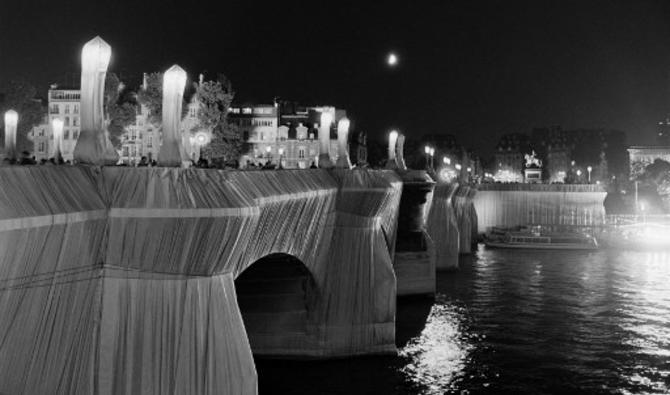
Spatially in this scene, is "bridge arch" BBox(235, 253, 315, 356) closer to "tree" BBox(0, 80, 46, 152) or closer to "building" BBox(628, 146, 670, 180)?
"tree" BBox(0, 80, 46, 152)

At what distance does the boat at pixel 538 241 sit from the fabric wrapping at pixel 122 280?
7986 cm

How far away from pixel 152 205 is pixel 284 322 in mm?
15522

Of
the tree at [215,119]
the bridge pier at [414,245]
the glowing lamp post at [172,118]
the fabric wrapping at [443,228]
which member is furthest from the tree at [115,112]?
the glowing lamp post at [172,118]

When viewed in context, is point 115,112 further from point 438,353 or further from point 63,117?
point 438,353

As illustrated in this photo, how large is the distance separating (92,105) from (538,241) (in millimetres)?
85958

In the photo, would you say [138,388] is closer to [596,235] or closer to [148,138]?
[148,138]

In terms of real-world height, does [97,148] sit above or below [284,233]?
above

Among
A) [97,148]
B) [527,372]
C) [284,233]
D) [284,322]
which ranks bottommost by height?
[527,372]

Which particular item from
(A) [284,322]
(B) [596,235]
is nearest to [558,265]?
(B) [596,235]

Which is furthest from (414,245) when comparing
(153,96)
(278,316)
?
(153,96)

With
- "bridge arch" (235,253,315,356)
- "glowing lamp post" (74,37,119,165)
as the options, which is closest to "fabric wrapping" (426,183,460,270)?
"bridge arch" (235,253,315,356)

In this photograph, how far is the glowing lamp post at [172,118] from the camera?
752 inches

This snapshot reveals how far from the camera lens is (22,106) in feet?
248

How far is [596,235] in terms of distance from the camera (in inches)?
4166
